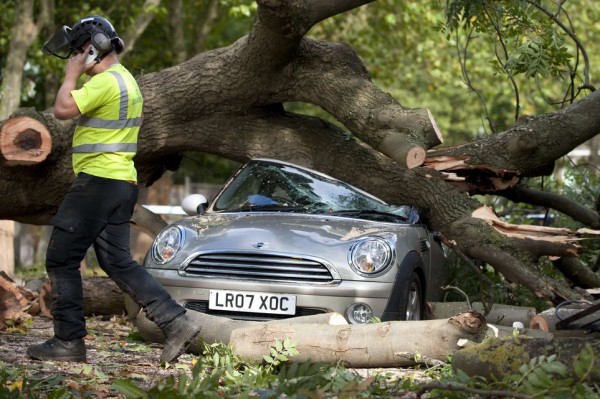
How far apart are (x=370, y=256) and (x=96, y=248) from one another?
6.53 ft

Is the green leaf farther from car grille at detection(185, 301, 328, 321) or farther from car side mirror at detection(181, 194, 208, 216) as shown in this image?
car side mirror at detection(181, 194, 208, 216)

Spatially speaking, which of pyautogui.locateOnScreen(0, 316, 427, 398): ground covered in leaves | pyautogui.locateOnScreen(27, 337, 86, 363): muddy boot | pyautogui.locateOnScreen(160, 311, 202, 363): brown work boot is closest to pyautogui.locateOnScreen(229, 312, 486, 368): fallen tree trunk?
pyautogui.locateOnScreen(0, 316, 427, 398): ground covered in leaves

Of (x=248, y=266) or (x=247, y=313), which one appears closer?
(x=247, y=313)

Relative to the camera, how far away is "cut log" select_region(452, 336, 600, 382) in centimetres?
514

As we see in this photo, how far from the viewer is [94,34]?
694 centimetres

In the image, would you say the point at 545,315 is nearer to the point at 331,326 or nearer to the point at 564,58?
the point at 331,326

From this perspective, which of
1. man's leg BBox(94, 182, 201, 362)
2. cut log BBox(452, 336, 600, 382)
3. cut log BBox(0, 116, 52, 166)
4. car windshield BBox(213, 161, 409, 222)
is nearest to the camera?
cut log BBox(452, 336, 600, 382)

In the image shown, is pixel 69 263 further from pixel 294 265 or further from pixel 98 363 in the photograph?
pixel 294 265

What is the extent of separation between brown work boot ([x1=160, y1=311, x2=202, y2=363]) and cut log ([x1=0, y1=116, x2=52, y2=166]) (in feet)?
10.2

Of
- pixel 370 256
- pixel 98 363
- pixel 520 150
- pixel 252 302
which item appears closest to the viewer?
pixel 98 363

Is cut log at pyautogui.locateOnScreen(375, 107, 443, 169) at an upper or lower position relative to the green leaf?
upper

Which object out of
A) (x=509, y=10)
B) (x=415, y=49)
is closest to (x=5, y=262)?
(x=509, y=10)

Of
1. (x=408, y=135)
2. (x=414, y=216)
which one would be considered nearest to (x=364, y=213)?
(x=414, y=216)

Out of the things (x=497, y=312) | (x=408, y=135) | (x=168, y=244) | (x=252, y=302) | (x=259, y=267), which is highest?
(x=408, y=135)
